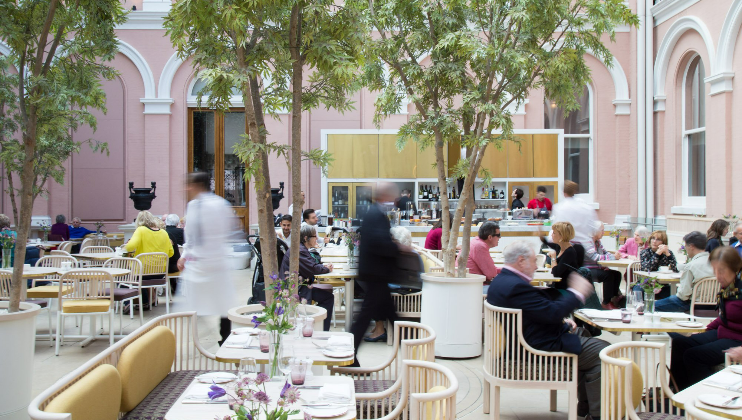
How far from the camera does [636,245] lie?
9.25 metres

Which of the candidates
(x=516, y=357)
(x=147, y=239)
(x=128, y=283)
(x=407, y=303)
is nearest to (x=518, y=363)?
(x=516, y=357)

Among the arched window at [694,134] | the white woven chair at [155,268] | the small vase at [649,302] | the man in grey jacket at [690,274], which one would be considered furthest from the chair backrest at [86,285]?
the arched window at [694,134]

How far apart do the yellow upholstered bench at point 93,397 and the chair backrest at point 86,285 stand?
151 inches

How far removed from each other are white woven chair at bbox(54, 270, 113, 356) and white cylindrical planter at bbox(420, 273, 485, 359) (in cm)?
316

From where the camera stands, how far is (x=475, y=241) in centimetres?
671

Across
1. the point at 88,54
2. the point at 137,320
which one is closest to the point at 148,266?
the point at 137,320

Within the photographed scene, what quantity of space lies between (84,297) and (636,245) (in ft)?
24.1

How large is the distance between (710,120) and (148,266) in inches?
403

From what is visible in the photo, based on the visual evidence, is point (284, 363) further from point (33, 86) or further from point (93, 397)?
point (33, 86)

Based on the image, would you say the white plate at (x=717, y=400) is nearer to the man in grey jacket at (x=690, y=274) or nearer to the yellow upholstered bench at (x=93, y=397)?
the yellow upholstered bench at (x=93, y=397)

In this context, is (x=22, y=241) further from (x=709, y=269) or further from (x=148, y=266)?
(x=709, y=269)

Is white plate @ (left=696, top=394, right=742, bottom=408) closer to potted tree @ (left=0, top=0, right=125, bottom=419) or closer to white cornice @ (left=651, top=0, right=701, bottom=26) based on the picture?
potted tree @ (left=0, top=0, right=125, bottom=419)

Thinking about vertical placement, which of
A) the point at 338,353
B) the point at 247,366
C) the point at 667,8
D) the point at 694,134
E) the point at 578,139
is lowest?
the point at 338,353

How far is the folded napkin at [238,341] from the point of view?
355cm
